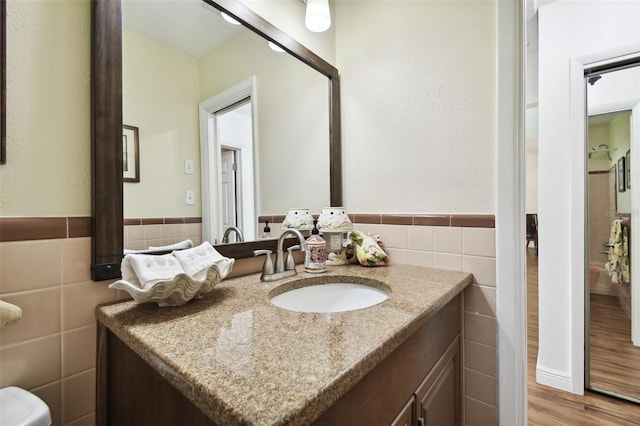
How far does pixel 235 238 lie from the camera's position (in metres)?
1.04

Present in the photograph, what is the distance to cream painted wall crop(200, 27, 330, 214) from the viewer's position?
1.06 meters

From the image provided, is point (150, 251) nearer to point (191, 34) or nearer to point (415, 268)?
point (191, 34)

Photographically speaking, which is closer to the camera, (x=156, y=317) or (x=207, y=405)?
(x=207, y=405)

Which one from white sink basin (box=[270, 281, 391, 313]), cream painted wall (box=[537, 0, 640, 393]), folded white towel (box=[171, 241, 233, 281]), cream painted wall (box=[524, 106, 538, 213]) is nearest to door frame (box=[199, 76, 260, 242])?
folded white towel (box=[171, 241, 233, 281])

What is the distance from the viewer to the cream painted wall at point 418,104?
1084 millimetres

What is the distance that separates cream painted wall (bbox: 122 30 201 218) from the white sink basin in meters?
0.45

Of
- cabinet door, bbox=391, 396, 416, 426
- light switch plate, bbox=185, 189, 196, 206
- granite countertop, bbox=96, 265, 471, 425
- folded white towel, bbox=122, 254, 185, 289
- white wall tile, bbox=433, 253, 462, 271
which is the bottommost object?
cabinet door, bbox=391, 396, 416, 426

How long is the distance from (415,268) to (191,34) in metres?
1.20

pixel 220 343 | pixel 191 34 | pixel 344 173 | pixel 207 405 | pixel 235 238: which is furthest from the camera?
pixel 344 173

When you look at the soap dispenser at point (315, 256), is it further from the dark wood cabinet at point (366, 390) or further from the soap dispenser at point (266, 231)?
the dark wood cabinet at point (366, 390)

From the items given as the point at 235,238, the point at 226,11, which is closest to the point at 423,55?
the point at 226,11

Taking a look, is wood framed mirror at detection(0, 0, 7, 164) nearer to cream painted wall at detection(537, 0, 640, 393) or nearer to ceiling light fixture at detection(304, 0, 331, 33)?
ceiling light fixture at detection(304, 0, 331, 33)

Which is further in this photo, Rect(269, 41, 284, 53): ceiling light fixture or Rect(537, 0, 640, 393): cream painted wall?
Rect(537, 0, 640, 393): cream painted wall

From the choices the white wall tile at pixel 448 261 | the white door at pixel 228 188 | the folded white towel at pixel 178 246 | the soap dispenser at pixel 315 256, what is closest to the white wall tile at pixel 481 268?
Answer: the white wall tile at pixel 448 261
